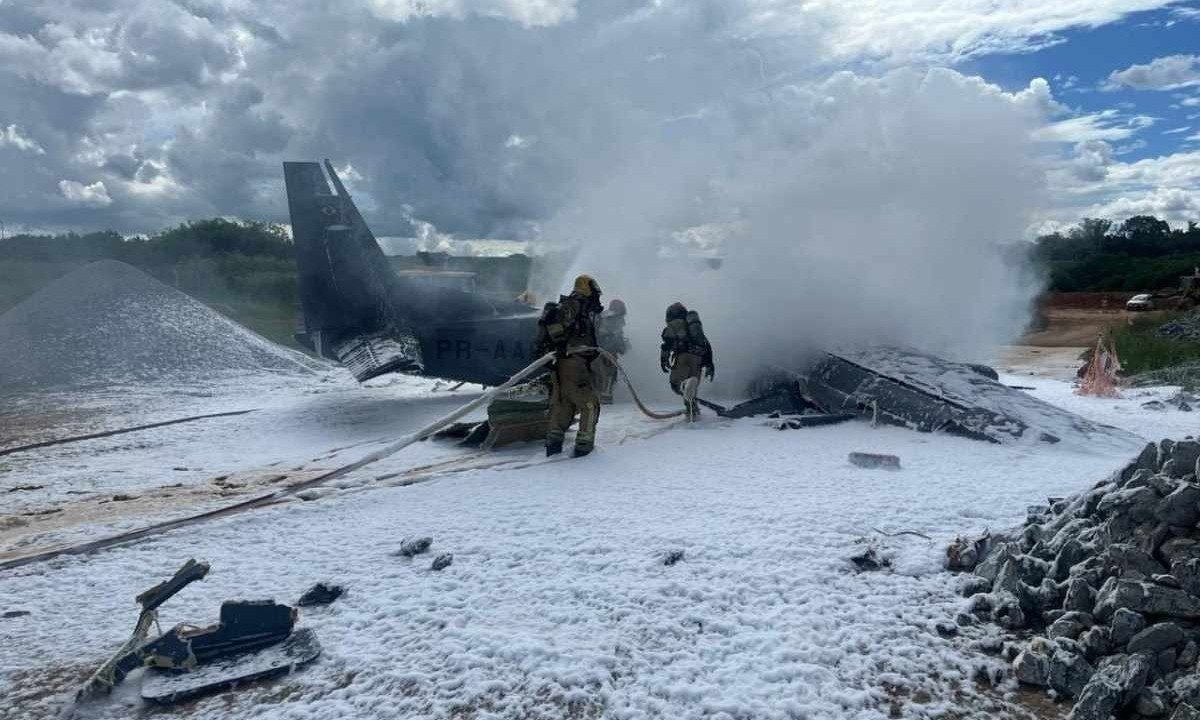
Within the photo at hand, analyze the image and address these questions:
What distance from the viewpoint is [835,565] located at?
207 inches

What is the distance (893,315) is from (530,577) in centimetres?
1050

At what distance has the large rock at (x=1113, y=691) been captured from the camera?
11.5ft

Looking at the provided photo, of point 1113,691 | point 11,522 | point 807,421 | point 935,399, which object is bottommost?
point 11,522

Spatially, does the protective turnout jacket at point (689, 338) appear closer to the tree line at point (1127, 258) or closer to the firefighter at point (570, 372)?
the firefighter at point (570, 372)

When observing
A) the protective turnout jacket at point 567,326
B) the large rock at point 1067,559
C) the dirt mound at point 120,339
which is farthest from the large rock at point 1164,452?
the dirt mound at point 120,339

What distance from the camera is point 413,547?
5.88 meters

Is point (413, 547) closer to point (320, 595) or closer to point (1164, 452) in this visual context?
point (320, 595)

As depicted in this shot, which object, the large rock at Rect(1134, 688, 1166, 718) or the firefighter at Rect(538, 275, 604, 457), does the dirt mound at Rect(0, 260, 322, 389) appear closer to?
the firefighter at Rect(538, 275, 604, 457)

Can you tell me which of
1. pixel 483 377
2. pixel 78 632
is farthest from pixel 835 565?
pixel 483 377

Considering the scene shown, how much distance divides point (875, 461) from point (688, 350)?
3982mm

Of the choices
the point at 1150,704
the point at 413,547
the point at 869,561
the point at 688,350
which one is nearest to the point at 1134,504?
the point at 1150,704

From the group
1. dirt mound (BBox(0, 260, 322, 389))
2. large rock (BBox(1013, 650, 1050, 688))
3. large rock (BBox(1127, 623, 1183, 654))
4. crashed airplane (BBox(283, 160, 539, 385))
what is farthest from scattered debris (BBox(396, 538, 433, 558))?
dirt mound (BBox(0, 260, 322, 389))

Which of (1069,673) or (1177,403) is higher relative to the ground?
(1177,403)

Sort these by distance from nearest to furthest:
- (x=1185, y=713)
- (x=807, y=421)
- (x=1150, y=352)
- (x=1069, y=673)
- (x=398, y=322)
Result: (x=1185, y=713)
(x=1069, y=673)
(x=807, y=421)
(x=398, y=322)
(x=1150, y=352)
